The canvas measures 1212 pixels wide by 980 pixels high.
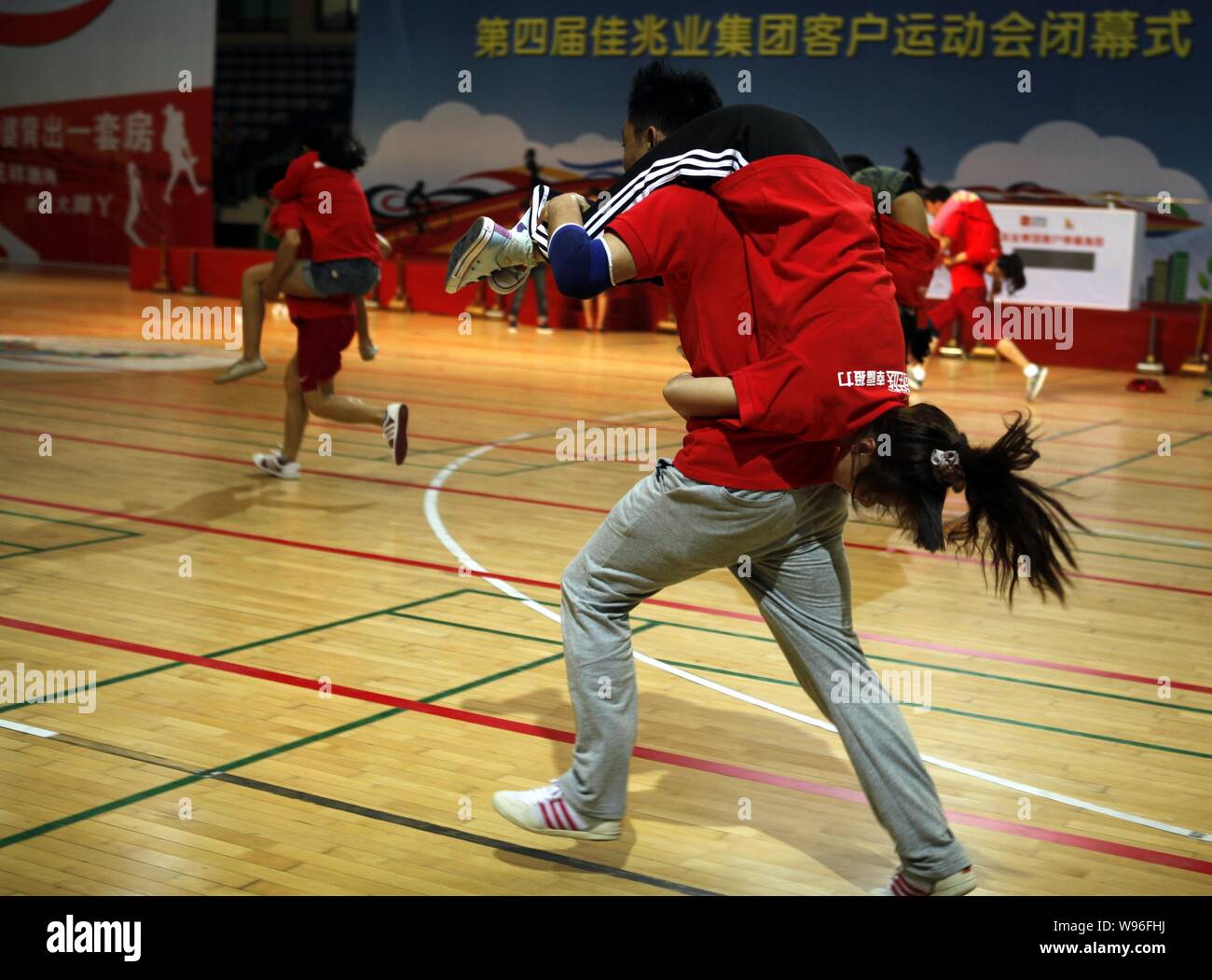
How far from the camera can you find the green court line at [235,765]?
326 cm

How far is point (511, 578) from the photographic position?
5.83 meters

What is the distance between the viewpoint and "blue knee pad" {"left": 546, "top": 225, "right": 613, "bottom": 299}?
2.70 meters

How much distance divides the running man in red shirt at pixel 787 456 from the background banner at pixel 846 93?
14.6m

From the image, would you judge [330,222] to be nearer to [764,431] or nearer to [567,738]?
[567,738]

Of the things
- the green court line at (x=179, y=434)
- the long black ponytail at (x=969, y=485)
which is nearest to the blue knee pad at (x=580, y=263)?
the long black ponytail at (x=969, y=485)

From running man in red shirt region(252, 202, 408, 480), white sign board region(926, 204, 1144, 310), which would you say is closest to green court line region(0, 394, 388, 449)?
running man in red shirt region(252, 202, 408, 480)

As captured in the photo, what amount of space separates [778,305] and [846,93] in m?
16.2

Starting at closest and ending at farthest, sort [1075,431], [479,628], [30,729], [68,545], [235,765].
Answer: [235,765], [30,729], [479,628], [68,545], [1075,431]

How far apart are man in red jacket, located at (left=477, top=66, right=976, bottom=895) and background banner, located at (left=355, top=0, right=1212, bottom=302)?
14.6 metres

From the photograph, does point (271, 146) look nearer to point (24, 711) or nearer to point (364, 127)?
point (364, 127)

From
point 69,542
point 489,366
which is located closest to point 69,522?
point 69,542

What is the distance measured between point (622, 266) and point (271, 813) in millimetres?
1528

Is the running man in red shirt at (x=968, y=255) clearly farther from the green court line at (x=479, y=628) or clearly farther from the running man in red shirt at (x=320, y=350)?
the green court line at (x=479, y=628)

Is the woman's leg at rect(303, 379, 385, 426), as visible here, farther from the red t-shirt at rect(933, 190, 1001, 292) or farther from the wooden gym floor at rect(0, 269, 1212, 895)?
the red t-shirt at rect(933, 190, 1001, 292)
